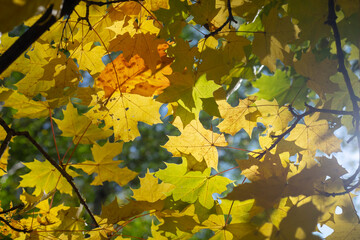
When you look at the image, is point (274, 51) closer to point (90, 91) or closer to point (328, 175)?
point (328, 175)

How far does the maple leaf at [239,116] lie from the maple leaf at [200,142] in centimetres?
14

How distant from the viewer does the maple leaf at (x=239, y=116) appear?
162cm

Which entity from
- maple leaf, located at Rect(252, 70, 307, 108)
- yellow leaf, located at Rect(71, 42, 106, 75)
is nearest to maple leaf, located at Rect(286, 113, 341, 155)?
maple leaf, located at Rect(252, 70, 307, 108)

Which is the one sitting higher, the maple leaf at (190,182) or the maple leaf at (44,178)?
the maple leaf at (44,178)

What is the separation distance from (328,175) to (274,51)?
1.90ft

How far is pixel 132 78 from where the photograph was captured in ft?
4.96

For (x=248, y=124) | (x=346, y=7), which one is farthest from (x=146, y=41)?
(x=346, y=7)

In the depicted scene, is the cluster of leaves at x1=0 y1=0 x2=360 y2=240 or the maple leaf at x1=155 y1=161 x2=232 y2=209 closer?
the cluster of leaves at x1=0 y1=0 x2=360 y2=240

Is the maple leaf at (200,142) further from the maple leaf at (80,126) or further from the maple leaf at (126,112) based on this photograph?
the maple leaf at (80,126)

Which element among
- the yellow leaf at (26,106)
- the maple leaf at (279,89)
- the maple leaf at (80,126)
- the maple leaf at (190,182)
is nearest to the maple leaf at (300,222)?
the maple leaf at (190,182)

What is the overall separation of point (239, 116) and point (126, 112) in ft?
2.02

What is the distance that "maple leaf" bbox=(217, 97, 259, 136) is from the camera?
1617mm

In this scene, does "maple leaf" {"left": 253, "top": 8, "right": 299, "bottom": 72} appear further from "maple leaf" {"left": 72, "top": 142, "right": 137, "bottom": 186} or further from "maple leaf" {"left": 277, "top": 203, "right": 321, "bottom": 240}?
"maple leaf" {"left": 72, "top": 142, "right": 137, "bottom": 186}

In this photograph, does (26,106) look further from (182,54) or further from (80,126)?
(182,54)
